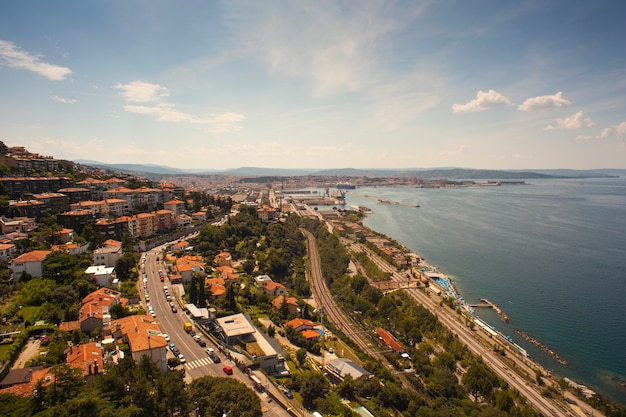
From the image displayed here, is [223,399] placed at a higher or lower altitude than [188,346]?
higher

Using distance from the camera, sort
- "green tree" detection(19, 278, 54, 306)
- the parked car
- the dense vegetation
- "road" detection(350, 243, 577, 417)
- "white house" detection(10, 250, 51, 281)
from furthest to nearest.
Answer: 1. "white house" detection(10, 250, 51, 281)
2. "road" detection(350, 243, 577, 417)
3. "green tree" detection(19, 278, 54, 306)
4. the parked car
5. the dense vegetation

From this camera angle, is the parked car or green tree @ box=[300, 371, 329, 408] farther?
the parked car

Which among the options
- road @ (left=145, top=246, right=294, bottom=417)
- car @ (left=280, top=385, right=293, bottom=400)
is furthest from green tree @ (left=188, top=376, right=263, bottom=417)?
car @ (left=280, top=385, right=293, bottom=400)

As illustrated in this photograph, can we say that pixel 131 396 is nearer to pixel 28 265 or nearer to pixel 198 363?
pixel 198 363

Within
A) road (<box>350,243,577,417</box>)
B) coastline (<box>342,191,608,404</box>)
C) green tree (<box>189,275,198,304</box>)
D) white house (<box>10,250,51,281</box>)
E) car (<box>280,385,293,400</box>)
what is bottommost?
coastline (<box>342,191,608,404</box>)

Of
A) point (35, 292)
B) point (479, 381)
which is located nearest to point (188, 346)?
point (35, 292)

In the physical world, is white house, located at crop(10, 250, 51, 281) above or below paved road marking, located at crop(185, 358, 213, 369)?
above


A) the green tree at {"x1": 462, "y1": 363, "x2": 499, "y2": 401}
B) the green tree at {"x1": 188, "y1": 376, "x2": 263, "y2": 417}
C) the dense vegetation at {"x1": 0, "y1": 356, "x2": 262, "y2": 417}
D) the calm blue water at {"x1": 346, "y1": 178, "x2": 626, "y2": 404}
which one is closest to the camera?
the dense vegetation at {"x1": 0, "y1": 356, "x2": 262, "y2": 417}

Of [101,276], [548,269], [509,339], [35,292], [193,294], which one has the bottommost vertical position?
[509,339]

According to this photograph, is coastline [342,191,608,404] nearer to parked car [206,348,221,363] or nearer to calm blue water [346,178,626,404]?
calm blue water [346,178,626,404]
